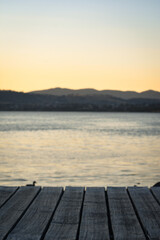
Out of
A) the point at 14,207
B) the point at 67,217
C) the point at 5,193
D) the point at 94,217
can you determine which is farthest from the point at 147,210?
the point at 5,193

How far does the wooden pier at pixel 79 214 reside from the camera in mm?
2869

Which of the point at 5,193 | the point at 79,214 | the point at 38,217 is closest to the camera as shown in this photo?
the point at 38,217

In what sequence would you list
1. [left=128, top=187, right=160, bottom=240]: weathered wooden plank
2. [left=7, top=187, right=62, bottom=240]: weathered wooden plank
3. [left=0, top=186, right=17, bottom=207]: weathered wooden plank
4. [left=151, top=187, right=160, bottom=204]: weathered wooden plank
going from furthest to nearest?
1. [left=151, top=187, right=160, bottom=204]: weathered wooden plank
2. [left=0, top=186, right=17, bottom=207]: weathered wooden plank
3. [left=128, top=187, right=160, bottom=240]: weathered wooden plank
4. [left=7, top=187, right=62, bottom=240]: weathered wooden plank

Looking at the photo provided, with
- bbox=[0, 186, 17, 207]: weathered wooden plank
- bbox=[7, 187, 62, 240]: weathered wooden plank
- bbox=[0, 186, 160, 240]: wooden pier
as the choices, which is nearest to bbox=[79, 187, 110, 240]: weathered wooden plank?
bbox=[0, 186, 160, 240]: wooden pier

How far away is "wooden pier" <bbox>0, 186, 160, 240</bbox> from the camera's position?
9.41 feet

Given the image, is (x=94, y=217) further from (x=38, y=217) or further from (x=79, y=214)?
(x=38, y=217)

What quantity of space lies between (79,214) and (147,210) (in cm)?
64

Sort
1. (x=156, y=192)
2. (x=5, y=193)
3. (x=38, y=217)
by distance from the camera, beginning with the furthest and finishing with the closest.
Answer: (x=156, y=192)
(x=5, y=193)
(x=38, y=217)

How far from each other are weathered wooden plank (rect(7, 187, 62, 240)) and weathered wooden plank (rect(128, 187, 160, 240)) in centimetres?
79

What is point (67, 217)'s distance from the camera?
10.7 ft

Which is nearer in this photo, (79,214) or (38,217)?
(38,217)

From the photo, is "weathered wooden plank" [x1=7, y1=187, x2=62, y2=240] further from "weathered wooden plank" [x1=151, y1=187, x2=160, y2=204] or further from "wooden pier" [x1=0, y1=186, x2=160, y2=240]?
"weathered wooden plank" [x1=151, y1=187, x2=160, y2=204]

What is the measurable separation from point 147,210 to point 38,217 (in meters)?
1.01

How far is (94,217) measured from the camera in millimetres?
3297
